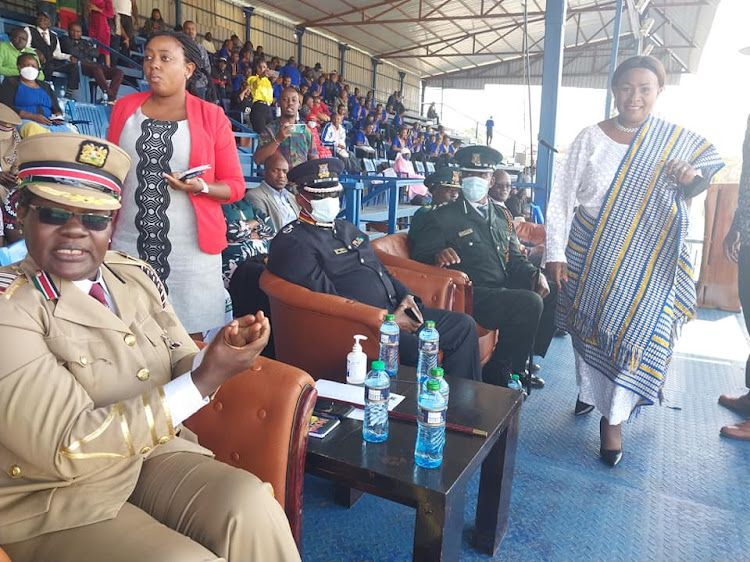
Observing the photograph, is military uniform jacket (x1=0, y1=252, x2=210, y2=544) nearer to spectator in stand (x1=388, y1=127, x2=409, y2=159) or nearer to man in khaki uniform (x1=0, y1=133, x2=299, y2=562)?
man in khaki uniform (x1=0, y1=133, x2=299, y2=562)

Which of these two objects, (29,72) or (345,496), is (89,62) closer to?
(29,72)

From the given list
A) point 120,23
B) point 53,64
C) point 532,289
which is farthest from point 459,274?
point 120,23

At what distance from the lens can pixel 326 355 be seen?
88.0 inches

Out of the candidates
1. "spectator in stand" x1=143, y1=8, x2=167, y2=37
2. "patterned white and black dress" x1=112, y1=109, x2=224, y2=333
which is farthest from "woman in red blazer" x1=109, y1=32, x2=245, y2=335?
"spectator in stand" x1=143, y1=8, x2=167, y2=37

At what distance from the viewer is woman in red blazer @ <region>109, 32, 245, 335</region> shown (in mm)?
1910

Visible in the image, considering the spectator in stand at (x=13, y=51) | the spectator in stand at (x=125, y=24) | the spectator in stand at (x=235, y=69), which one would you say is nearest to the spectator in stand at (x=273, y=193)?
the spectator in stand at (x=13, y=51)

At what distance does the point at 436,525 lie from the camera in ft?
4.35

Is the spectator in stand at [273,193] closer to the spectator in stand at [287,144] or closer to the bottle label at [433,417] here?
the spectator in stand at [287,144]

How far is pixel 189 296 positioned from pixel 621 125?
70.4 inches

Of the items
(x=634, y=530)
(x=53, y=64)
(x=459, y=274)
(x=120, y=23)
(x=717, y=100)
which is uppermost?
(x=717, y=100)

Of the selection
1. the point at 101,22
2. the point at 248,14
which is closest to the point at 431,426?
the point at 101,22

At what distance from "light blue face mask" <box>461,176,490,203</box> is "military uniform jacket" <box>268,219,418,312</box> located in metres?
0.78

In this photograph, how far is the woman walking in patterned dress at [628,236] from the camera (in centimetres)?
227

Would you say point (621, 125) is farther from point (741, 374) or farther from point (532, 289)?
point (741, 374)
